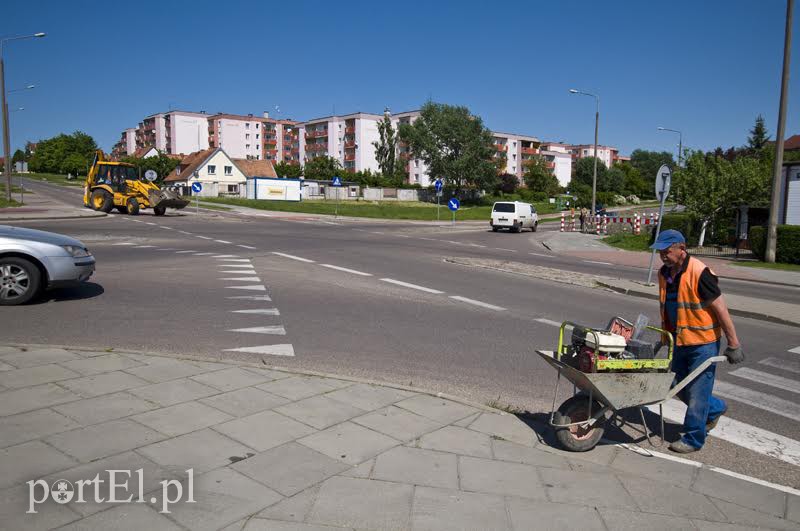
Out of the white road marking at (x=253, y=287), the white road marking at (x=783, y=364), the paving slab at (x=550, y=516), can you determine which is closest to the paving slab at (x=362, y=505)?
the paving slab at (x=550, y=516)

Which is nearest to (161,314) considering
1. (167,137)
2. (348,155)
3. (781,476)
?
(781,476)

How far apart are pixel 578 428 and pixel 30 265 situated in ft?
25.8

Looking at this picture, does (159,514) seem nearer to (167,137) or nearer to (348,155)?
(348,155)

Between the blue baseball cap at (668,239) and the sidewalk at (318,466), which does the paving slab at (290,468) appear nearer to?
the sidewalk at (318,466)

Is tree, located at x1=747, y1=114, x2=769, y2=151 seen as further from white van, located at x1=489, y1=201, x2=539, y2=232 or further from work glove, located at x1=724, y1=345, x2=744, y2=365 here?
work glove, located at x1=724, y1=345, x2=744, y2=365

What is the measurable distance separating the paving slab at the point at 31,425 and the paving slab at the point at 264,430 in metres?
1.06

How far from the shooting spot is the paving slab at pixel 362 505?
10.5ft

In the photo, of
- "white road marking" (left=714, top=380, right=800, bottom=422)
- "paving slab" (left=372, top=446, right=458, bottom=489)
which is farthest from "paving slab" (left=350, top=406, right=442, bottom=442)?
"white road marking" (left=714, top=380, right=800, bottom=422)

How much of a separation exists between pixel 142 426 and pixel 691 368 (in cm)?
406

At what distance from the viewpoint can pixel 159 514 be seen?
10.5 ft

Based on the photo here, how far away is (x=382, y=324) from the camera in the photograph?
27.9 ft

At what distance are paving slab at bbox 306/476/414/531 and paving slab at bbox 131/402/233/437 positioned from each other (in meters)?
1.28

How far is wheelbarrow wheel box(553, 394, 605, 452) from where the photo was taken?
14.5 feet

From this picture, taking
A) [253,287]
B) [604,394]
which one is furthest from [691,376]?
[253,287]
